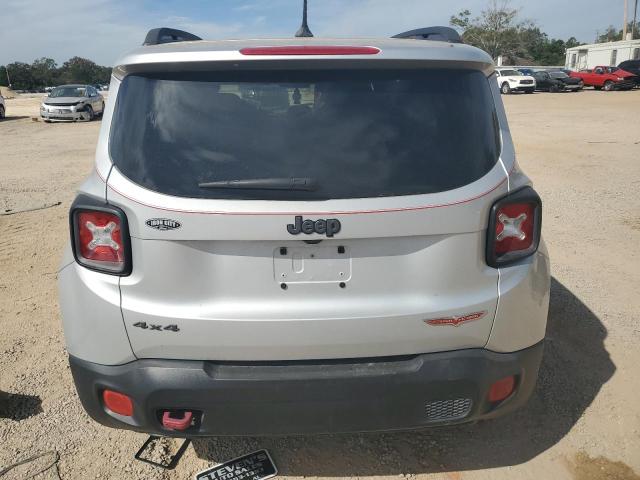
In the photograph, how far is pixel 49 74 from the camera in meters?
99.5

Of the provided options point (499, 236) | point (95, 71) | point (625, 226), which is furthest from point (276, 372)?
point (95, 71)

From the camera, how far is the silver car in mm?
23391

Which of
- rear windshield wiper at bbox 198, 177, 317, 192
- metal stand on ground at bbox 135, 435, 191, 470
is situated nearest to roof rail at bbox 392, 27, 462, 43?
rear windshield wiper at bbox 198, 177, 317, 192

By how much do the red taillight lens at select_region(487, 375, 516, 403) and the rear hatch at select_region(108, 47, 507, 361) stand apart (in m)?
0.32

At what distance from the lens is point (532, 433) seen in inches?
118

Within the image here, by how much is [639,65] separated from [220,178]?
39848 millimetres

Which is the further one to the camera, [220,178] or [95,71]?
[95,71]

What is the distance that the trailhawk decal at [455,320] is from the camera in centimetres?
219

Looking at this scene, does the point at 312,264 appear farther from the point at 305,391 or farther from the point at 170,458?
the point at 170,458

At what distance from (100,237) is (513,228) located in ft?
5.43

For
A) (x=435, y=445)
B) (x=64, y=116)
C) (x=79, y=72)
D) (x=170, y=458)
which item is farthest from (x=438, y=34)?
(x=79, y=72)

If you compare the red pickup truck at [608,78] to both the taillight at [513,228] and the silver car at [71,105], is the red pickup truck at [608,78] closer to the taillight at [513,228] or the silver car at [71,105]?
the silver car at [71,105]

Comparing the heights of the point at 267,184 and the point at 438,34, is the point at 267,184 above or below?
below

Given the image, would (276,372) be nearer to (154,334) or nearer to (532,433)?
(154,334)
